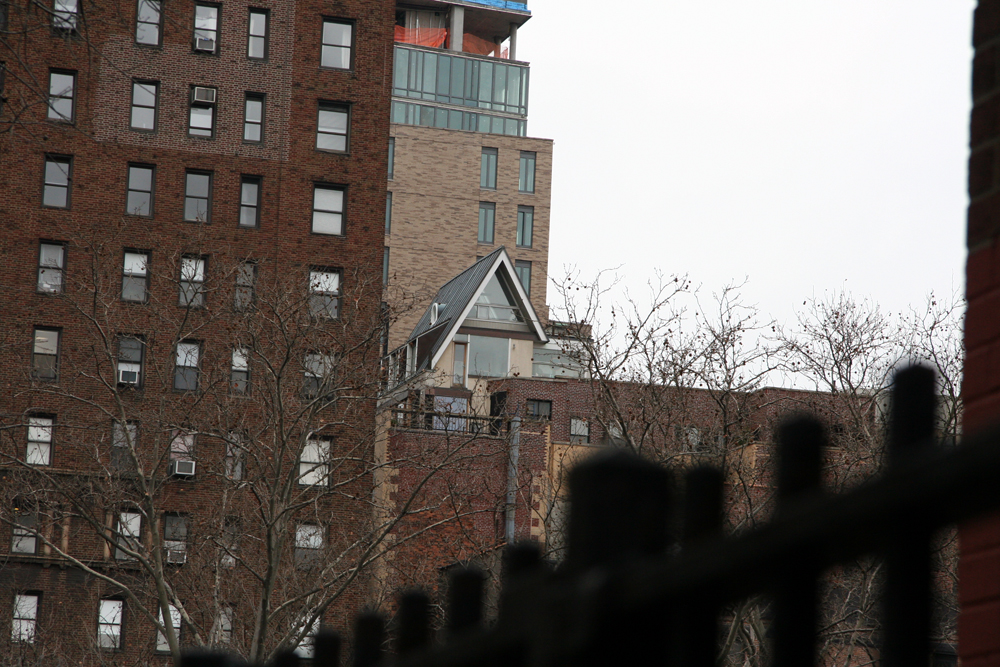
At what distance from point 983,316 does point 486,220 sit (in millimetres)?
85209

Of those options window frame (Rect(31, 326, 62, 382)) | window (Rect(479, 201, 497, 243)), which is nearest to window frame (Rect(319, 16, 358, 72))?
window frame (Rect(31, 326, 62, 382))

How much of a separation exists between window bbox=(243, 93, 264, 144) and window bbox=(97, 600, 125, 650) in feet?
53.3

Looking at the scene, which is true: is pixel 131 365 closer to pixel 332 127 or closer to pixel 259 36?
pixel 332 127

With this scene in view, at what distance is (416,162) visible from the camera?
89188 mm

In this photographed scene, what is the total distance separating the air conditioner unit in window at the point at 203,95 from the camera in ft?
140

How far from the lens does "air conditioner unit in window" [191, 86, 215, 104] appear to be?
4266 cm

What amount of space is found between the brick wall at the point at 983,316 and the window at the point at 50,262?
40077 millimetres

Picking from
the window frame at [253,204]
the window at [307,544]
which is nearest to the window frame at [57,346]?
the window frame at [253,204]

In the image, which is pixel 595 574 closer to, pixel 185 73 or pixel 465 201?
pixel 185 73

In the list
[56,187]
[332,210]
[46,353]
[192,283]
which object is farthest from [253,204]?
[192,283]

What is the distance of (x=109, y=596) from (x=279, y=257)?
12.6 m

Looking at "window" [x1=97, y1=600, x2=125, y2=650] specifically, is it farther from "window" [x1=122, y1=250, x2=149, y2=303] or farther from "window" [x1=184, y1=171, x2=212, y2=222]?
"window" [x1=184, y1=171, x2=212, y2=222]

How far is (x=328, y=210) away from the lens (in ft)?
142

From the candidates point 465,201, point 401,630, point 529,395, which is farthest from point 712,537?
point 465,201
